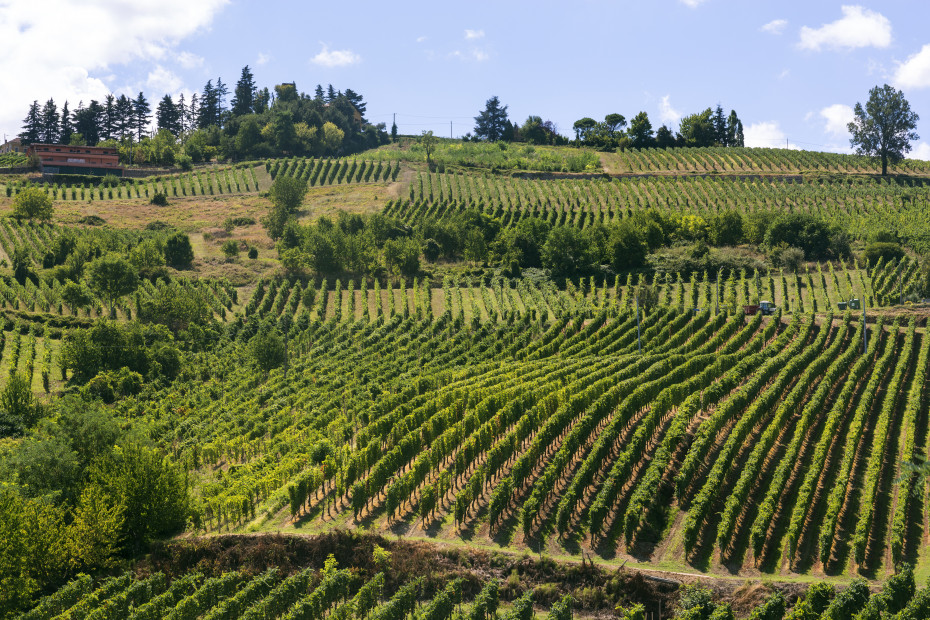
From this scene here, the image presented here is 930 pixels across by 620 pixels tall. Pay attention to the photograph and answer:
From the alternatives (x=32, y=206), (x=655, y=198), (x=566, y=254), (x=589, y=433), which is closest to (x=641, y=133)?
(x=655, y=198)

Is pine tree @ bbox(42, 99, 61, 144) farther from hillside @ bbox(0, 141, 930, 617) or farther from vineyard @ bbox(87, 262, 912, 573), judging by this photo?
vineyard @ bbox(87, 262, 912, 573)

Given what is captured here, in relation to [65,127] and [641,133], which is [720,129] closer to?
[641,133]

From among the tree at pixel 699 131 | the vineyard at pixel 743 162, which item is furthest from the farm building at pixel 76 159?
the tree at pixel 699 131

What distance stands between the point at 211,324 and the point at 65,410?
23.3 meters

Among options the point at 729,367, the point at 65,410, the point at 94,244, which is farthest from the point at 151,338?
the point at 729,367

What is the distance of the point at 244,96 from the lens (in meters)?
142

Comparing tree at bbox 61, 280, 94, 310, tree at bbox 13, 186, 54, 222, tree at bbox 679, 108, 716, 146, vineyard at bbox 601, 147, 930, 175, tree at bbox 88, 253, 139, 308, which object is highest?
tree at bbox 679, 108, 716, 146

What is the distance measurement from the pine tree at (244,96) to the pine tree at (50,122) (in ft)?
90.9

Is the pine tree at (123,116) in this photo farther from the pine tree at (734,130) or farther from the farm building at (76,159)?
the pine tree at (734,130)

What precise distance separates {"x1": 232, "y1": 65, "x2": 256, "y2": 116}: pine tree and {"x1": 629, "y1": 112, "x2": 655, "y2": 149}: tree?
65.3 m

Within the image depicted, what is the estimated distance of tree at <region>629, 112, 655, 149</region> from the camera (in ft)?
408

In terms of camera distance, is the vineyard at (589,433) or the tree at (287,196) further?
the tree at (287,196)

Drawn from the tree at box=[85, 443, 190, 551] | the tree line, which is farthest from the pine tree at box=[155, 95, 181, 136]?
the tree at box=[85, 443, 190, 551]

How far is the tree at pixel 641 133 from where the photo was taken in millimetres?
124312
